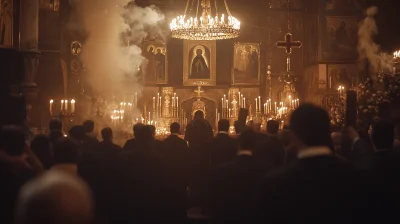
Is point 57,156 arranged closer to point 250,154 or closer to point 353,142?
point 250,154

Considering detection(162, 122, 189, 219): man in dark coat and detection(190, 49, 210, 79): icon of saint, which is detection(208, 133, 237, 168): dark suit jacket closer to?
detection(162, 122, 189, 219): man in dark coat

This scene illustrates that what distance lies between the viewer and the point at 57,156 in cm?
460

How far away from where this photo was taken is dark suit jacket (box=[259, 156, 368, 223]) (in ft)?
11.0

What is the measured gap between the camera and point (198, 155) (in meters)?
9.31

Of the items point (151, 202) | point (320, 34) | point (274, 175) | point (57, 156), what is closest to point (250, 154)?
point (151, 202)

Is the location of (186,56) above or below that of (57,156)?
above

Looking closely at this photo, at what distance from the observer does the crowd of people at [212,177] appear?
8.00ft

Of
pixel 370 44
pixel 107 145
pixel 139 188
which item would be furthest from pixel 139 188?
pixel 370 44

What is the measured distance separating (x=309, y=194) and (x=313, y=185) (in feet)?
0.18

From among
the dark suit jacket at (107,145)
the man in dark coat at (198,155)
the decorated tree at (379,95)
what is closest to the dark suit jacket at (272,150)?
the man in dark coat at (198,155)

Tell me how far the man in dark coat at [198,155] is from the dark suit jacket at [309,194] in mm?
4485

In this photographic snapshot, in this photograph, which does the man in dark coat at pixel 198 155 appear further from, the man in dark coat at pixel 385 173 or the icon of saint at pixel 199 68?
the icon of saint at pixel 199 68

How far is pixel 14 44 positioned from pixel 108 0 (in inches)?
331

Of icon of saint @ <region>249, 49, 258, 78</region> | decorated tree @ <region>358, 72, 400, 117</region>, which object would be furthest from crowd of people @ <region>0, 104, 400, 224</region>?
icon of saint @ <region>249, 49, 258, 78</region>
